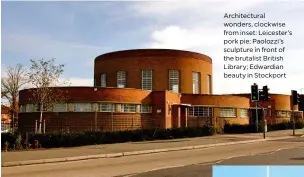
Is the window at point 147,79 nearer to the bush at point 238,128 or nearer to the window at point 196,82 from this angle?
the window at point 196,82

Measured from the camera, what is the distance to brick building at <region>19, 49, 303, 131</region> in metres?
37.3

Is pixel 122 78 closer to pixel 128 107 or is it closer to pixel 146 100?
pixel 146 100

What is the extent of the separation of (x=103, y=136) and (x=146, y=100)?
50.8 feet

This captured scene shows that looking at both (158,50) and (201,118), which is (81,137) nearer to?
(201,118)

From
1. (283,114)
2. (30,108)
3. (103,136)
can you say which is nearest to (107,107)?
(30,108)

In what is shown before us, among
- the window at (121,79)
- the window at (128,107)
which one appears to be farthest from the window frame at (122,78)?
the window at (128,107)

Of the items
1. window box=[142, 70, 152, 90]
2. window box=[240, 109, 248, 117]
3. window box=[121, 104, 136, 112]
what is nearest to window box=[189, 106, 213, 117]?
window box=[240, 109, 248, 117]

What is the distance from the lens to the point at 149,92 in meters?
43.0

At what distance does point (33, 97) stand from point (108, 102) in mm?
6734

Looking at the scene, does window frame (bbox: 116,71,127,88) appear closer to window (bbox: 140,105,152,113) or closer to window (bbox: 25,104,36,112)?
window (bbox: 140,105,152,113)

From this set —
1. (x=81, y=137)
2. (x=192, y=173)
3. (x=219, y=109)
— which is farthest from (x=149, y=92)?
(x=192, y=173)

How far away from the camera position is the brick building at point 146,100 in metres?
37.3

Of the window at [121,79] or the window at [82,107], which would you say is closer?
the window at [82,107]

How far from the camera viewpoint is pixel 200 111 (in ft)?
157
